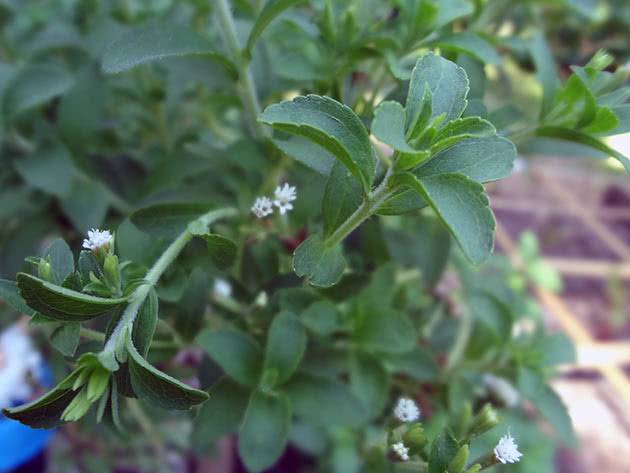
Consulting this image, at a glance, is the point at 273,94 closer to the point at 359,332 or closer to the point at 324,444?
the point at 359,332

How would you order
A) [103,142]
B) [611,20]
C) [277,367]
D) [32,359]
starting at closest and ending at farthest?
[277,367]
[103,142]
[32,359]
[611,20]

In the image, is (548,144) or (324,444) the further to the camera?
(324,444)

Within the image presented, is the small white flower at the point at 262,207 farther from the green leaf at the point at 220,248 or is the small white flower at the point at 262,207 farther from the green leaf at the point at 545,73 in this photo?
the green leaf at the point at 545,73

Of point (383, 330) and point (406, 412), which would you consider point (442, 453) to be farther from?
point (383, 330)

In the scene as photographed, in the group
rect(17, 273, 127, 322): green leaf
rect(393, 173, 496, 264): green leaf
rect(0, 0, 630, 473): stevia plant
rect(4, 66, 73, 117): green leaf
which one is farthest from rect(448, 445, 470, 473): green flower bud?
rect(4, 66, 73, 117): green leaf

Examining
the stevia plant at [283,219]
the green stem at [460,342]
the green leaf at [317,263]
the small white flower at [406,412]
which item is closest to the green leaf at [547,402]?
the stevia plant at [283,219]

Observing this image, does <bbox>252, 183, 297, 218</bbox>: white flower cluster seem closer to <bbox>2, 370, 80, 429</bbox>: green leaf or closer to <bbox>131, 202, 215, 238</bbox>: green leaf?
<bbox>131, 202, 215, 238</bbox>: green leaf

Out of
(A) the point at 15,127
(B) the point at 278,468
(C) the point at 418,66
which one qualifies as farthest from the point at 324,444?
(C) the point at 418,66
